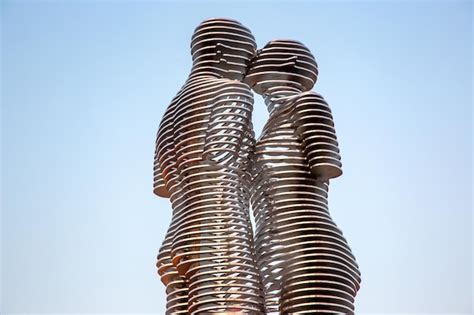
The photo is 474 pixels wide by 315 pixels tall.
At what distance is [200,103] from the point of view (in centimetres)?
1755

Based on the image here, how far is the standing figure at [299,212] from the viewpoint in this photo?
16312 mm

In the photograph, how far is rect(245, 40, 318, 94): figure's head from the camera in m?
19.1

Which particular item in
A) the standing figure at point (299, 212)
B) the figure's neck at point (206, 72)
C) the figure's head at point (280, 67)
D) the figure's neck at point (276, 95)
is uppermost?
the figure's head at point (280, 67)

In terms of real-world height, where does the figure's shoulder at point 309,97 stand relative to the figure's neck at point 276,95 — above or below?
below

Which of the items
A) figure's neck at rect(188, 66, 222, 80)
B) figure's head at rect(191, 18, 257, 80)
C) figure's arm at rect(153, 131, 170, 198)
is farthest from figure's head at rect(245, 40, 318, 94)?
figure's arm at rect(153, 131, 170, 198)

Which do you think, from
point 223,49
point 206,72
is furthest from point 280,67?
point 206,72

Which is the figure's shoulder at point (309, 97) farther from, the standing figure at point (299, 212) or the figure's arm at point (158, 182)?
the figure's arm at point (158, 182)

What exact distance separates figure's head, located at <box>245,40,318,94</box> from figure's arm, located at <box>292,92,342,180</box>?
153 cm

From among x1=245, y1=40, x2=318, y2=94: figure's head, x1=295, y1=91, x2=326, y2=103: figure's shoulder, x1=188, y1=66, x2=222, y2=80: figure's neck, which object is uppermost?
x1=245, y1=40, x2=318, y2=94: figure's head

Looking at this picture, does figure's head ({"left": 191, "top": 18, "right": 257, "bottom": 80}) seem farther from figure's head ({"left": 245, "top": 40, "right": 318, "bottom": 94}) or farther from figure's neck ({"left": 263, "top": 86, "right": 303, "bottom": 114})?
figure's neck ({"left": 263, "top": 86, "right": 303, "bottom": 114})

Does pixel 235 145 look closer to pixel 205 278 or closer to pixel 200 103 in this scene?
pixel 200 103

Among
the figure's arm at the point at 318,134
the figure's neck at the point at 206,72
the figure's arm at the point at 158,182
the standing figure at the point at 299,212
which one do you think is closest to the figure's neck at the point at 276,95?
the standing figure at the point at 299,212

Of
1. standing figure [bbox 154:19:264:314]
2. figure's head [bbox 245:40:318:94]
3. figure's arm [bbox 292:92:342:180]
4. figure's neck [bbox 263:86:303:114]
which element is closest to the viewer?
standing figure [bbox 154:19:264:314]

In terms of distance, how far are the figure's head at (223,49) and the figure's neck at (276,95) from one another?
77 cm
